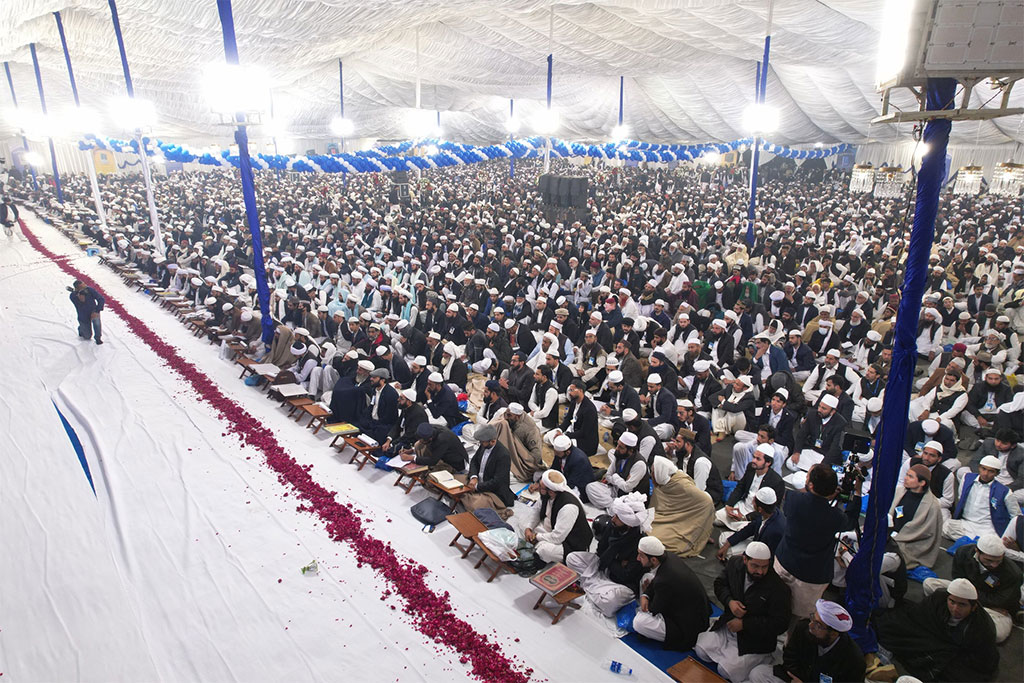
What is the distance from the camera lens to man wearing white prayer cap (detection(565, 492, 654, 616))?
441 cm

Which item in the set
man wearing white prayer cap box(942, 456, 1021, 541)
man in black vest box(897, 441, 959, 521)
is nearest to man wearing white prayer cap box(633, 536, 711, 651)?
man in black vest box(897, 441, 959, 521)

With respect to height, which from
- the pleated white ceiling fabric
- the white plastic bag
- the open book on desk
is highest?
the pleated white ceiling fabric

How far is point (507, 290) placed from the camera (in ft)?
40.3

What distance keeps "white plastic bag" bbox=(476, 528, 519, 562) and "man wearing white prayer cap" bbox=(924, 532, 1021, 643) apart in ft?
9.80

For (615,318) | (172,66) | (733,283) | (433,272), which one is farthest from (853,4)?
(172,66)

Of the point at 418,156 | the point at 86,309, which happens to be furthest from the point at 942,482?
the point at 418,156

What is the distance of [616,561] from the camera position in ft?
15.0

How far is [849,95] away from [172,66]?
23124 millimetres

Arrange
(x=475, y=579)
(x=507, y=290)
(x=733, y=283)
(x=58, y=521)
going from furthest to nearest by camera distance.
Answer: (x=507, y=290) → (x=733, y=283) → (x=58, y=521) → (x=475, y=579)

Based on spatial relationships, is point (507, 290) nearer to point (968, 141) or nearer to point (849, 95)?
point (849, 95)

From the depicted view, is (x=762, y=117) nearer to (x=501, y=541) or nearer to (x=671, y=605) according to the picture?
(x=501, y=541)

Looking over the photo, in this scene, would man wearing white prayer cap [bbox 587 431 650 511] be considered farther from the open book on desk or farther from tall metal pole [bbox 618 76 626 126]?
tall metal pole [bbox 618 76 626 126]

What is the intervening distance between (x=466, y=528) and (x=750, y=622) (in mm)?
2295

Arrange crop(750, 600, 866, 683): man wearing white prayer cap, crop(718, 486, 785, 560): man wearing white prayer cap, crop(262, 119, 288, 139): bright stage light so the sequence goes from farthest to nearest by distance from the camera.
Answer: crop(262, 119, 288, 139): bright stage light
crop(718, 486, 785, 560): man wearing white prayer cap
crop(750, 600, 866, 683): man wearing white prayer cap
